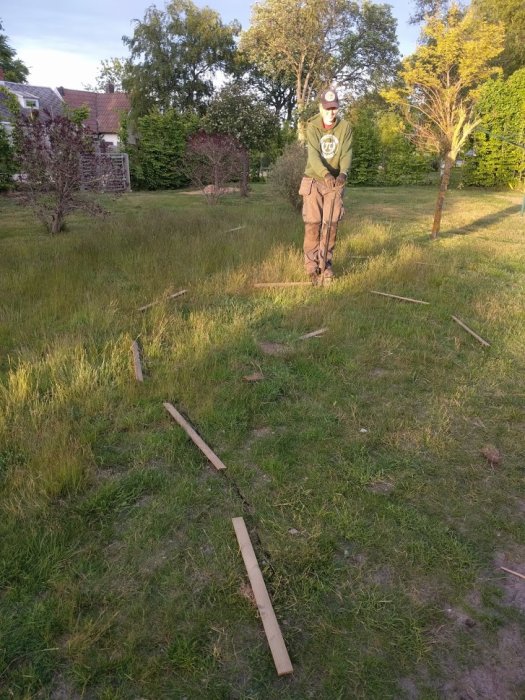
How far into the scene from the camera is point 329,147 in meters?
6.89

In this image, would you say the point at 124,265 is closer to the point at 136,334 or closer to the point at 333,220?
the point at 136,334

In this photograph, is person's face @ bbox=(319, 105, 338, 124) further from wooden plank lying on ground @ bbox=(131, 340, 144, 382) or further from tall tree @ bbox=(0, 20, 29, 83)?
tall tree @ bbox=(0, 20, 29, 83)

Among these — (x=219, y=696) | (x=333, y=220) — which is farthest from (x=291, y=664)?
(x=333, y=220)

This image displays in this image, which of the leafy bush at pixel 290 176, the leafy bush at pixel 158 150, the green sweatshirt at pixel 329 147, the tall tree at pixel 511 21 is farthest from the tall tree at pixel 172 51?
the green sweatshirt at pixel 329 147

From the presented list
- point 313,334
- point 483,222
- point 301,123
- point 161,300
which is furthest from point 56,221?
point 301,123

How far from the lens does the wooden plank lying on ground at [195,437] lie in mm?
3014

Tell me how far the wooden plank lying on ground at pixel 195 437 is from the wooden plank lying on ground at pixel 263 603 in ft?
1.64

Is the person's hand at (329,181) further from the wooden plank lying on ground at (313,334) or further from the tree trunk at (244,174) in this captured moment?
the tree trunk at (244,174)

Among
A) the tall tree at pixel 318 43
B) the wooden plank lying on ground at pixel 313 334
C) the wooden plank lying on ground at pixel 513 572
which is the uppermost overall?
the tall tree at pixel 318 43

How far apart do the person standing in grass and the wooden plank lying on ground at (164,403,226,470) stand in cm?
402

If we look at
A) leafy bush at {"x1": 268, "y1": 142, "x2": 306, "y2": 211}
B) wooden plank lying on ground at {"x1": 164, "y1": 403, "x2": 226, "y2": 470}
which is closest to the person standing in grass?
wooden plank lying on ground at {"x1": 164, "y1": 403, "x2": 226, "y2": 470}

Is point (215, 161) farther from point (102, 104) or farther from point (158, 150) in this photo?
point (102, 104)

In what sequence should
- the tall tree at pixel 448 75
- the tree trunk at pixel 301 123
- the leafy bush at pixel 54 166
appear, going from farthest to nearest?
the tree trunk at pixel 301 123, the tall tree at pixel 448 75, the leafy bush at pixel 54 166

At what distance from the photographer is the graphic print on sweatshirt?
6.86 meters
